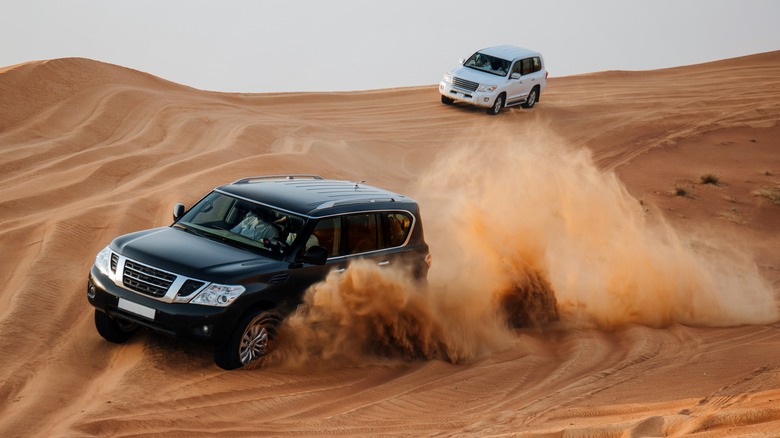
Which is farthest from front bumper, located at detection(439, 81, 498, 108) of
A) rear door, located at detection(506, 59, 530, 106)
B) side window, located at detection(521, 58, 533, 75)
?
side window, located at detection(521, 58, 533, 75)

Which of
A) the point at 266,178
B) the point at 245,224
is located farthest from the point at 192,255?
the point at 266,178

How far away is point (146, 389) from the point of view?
9.00 m

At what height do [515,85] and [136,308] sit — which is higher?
[515,85]

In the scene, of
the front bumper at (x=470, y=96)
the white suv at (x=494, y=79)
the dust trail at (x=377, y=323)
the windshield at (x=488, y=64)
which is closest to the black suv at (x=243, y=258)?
the dust trail at (x=377, y=323)

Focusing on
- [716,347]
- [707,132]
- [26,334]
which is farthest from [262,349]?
[707,132]

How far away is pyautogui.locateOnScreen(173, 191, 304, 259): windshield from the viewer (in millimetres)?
10273

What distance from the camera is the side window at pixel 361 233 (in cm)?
1076

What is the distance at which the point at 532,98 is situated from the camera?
3431 cm

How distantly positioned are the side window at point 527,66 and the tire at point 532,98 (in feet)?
3.03

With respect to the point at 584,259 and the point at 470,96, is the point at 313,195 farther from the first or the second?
the point at 470,96

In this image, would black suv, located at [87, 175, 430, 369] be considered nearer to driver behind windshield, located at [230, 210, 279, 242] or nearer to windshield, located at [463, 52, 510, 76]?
driver behind windshield, located at [230, 210, 279, 242]

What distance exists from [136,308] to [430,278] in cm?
517

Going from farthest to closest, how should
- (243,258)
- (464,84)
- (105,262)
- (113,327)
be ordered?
(464,84)
(113,327)
(105,262)
(243,258)

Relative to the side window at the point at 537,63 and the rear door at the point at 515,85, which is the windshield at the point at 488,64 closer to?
the rear door at the point at 515,85
